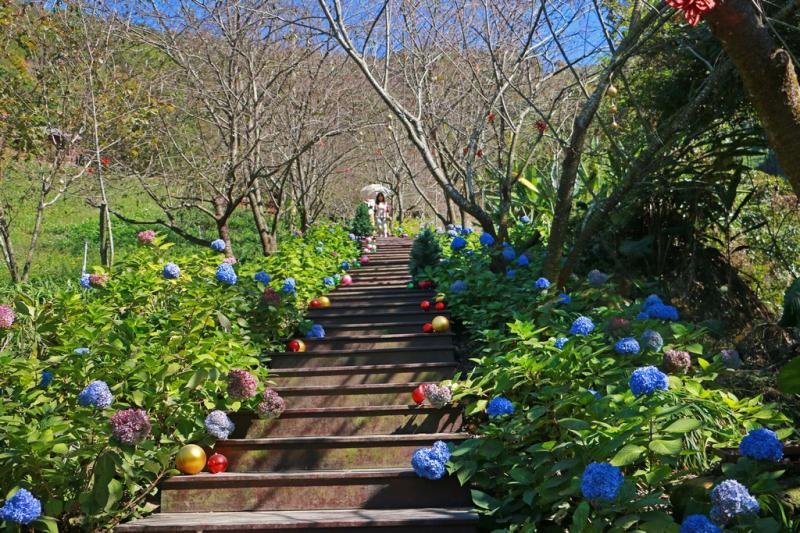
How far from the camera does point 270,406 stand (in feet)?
13.4

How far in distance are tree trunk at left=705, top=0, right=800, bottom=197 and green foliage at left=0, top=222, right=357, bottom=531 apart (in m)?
2.71

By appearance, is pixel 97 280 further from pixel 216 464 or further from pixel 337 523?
pixel 337 523

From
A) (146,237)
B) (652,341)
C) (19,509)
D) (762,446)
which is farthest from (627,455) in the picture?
(146,237)

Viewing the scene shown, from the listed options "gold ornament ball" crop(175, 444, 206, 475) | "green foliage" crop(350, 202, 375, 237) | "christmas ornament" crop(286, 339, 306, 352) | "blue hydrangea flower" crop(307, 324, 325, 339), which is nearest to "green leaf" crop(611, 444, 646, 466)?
"gold ornament ball" crop(175, 444, 206, 475)

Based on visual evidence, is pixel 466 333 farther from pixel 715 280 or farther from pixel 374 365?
pixel 715 280

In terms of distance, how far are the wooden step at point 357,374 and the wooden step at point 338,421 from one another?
56 cm

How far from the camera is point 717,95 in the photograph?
5324 millimetres

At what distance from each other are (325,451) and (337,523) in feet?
2.92

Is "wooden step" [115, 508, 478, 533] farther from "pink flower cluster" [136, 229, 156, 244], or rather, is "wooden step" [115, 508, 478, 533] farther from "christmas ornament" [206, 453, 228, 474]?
"pink flower cluster" [136, 229, 156, 244]

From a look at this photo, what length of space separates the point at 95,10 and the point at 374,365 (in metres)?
4.30

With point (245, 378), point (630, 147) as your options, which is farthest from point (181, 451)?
point (630, 147)

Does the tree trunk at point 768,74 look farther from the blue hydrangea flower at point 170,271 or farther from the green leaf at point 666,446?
the blue hydrangea flower at point 170,271

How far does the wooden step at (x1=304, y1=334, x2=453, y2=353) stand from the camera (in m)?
5.45

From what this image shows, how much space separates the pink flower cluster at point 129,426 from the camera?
2945mm
